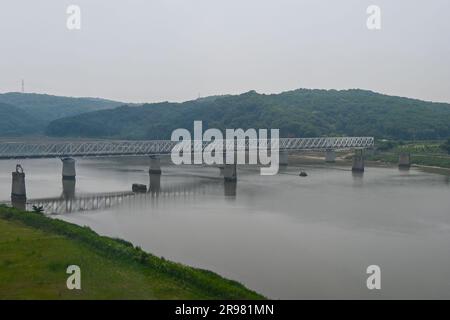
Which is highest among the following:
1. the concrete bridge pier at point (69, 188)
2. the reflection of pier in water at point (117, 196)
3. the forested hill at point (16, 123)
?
the forested hill at point (16, 123)

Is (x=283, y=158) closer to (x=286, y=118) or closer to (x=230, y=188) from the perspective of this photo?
(x=230, y=188)

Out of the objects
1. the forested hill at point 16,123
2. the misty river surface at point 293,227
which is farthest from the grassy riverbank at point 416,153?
the forested hill at point 16,123

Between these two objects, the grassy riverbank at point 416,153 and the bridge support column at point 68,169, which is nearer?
the bridge support column at point 68,169

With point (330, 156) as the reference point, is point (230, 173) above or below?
below

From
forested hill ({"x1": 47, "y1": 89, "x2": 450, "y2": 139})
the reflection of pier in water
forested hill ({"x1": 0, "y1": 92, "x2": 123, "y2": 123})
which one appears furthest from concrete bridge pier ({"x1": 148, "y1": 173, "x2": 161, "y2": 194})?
forested hill ({"x1": 0, "y1": 92, "x2": 123, "y2": 123})

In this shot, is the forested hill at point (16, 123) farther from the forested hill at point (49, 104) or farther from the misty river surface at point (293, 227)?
the misty river surface at point (293, 227)

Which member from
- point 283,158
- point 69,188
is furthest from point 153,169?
point 283,158
